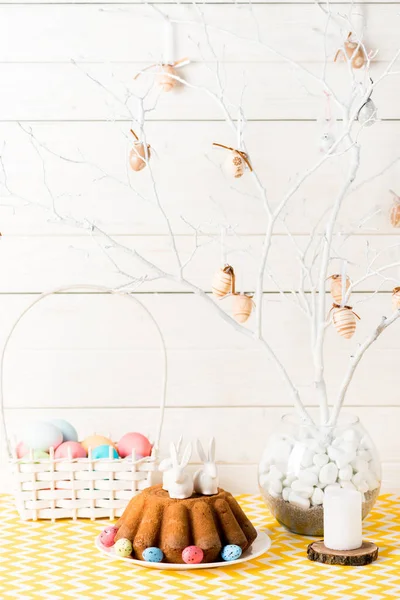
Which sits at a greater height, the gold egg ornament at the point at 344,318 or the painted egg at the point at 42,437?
the gold egg ornament at the point at 344,318

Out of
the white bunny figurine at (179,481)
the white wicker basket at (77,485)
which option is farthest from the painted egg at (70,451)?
the white bunny figurine at (179,481)

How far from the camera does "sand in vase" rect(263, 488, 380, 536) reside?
127 cm

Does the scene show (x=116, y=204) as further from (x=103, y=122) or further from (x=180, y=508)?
(x=180, y=508)

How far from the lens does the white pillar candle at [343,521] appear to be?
1.17 meters

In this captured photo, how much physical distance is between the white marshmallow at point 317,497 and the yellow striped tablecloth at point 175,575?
0.07m

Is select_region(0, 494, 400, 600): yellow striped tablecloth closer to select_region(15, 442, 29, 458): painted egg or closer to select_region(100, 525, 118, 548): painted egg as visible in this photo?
select_region(100, 525, 118, 548): painted egg

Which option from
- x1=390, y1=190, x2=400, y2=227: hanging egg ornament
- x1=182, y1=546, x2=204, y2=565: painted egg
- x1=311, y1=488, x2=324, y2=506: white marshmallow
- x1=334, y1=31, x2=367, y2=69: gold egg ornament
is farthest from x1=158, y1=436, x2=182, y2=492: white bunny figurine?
x1=334, y1=31, x2=367, y2=69: gold egg ornament

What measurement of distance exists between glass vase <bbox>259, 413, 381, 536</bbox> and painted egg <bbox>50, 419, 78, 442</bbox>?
0.35 m

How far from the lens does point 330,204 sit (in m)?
1.57

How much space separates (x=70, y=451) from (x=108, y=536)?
0.65ft

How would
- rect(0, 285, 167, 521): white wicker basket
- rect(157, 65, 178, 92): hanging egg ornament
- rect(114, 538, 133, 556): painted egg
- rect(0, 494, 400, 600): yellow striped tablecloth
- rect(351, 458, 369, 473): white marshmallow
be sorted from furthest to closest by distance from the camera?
rect(157, 65, 178, 92): hanging egg ornament
rect(0, 285, 167, 521): white wicker basket
rect(351, 458, 369, 473): white marshmallow
rect(114, 538, 133, 556): painted egg
rect(0, 494, 400, 600): yellow striped tablecloth

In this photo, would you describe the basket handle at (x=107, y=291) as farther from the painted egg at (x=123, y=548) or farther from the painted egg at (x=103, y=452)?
the painted egg at (x=123, y=548)

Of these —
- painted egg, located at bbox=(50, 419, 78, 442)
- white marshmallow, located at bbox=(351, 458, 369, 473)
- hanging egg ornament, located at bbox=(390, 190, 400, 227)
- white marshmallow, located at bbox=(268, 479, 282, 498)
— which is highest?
hanging egg ornament, located at bbox=(390, 190, 400, 227)

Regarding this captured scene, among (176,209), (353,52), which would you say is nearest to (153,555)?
(176,209)
